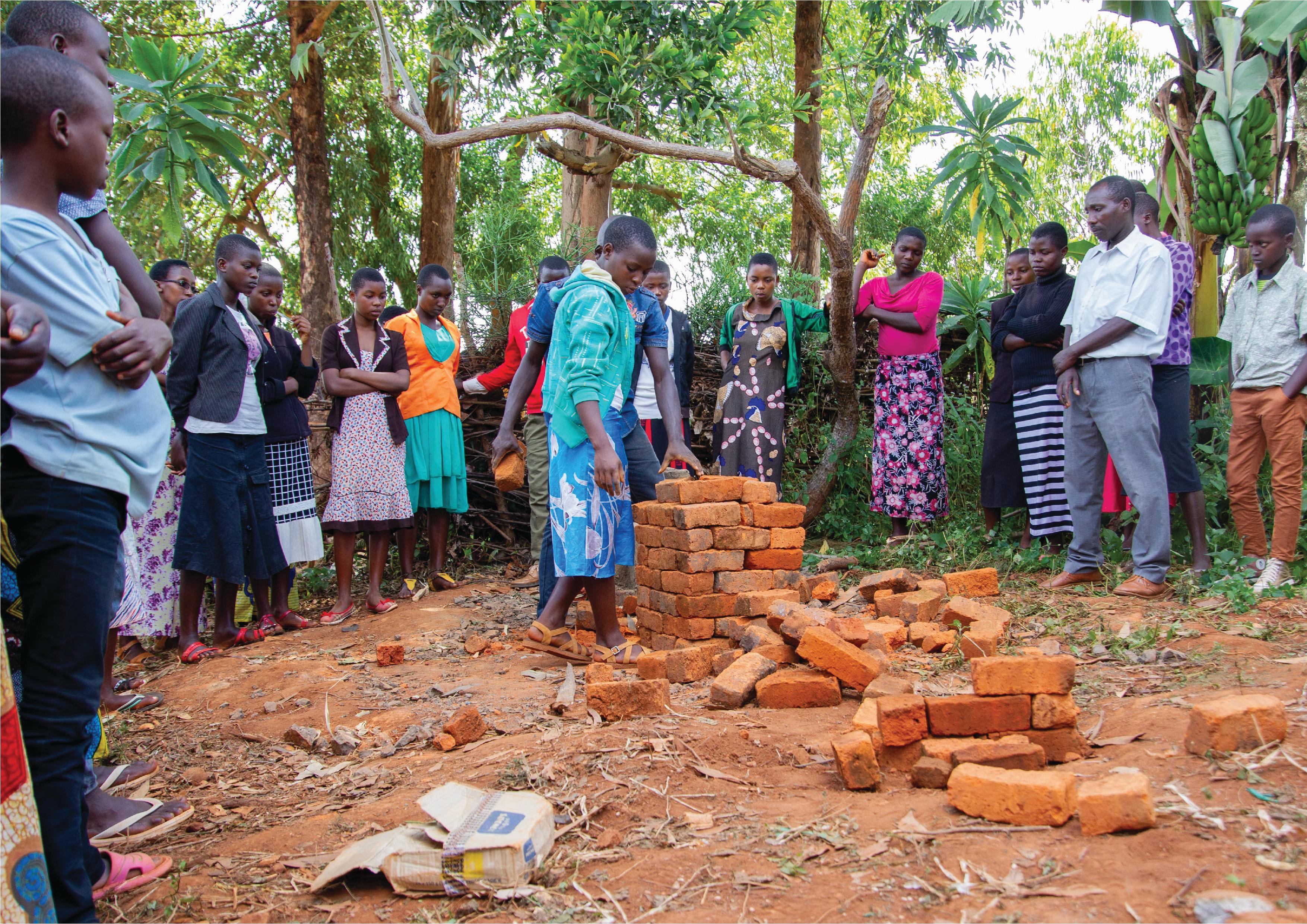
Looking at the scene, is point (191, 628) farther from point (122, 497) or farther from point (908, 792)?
point (908, 792)

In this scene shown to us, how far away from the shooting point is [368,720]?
3656 millimetres

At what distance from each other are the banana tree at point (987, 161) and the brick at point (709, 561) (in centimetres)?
413

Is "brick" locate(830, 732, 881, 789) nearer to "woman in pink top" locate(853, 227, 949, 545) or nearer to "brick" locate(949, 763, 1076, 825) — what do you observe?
"brick" locate(949, 763, 1076, 825)

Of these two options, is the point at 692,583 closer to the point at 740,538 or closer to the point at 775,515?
the point at 740,538

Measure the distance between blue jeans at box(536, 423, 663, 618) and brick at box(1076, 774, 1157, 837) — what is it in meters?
2.87

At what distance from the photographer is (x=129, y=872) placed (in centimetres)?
230

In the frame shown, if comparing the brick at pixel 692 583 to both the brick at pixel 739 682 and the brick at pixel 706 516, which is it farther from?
the brick at pixel 739 682

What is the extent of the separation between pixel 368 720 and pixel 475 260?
21.3 ft

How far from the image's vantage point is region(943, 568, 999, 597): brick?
4.95m

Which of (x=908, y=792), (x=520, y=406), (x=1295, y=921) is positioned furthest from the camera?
(x=520, y=406)

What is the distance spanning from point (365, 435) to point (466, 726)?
2855 mm

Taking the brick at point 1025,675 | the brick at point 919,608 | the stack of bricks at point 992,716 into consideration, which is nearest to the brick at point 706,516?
the brick at point 919,608

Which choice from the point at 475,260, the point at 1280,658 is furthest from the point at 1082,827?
the point at 475,260

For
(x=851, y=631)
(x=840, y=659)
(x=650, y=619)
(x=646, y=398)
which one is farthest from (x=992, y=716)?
(x=646, y=398)
